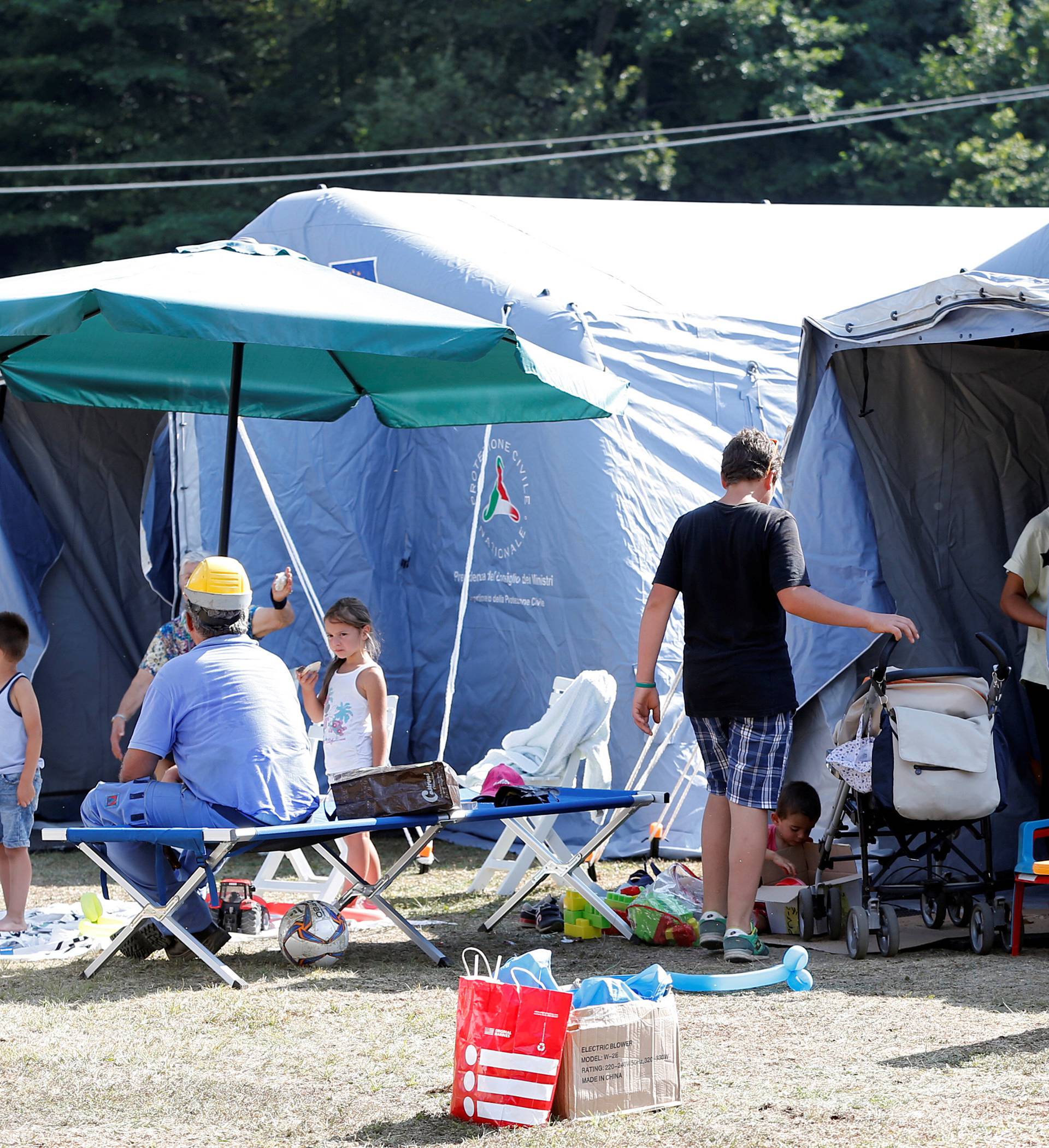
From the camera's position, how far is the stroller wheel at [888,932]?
504 cm

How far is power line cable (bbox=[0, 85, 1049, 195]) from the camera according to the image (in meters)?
19.6

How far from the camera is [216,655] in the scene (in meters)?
4.79

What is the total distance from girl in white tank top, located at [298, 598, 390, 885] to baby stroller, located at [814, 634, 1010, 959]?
5.37 ft

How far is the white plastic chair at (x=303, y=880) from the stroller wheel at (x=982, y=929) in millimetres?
2127

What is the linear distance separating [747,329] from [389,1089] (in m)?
4.93

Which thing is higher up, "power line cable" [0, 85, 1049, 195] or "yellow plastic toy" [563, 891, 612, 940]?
"power line cable" [0, 85, 1049, 195]

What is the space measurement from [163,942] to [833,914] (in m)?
2.21

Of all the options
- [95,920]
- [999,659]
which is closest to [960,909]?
[999,659]

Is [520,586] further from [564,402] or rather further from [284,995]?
[284,995]

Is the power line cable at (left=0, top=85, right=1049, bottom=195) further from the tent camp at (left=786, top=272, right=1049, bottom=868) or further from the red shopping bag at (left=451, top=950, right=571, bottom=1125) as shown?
the red shopping bag at (left=451, top=950, right=571, bottom=1125)

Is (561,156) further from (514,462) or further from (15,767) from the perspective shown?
(15,767)

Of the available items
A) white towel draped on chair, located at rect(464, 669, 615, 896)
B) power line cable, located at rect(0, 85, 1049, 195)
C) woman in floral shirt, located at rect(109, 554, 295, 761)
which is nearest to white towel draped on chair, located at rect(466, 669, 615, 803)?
white towel draped on chair, located at rect(464, 669, 615, 896)

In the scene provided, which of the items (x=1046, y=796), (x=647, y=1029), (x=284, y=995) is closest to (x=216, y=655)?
(x=284, y=995)

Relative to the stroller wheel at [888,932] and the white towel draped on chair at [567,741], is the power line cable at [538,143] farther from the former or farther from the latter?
the stroller wheel at [888,932]
